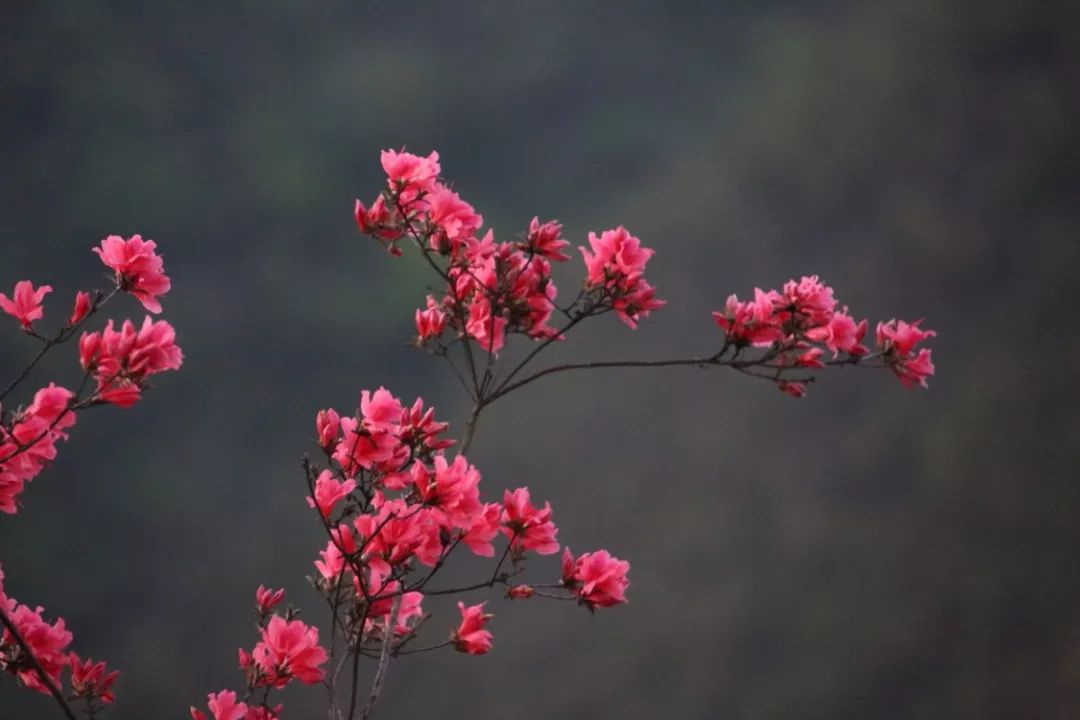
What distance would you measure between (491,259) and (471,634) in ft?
2.07

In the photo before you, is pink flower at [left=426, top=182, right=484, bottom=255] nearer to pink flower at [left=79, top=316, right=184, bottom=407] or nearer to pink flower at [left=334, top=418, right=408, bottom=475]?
pink flower at [left=334, top=418, right=408, bottom=475]

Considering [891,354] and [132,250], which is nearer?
[132,250]

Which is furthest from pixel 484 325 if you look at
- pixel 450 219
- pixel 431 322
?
pixel 450 219

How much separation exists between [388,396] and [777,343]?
72cm

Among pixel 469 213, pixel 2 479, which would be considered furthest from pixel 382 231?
pixel 2 479

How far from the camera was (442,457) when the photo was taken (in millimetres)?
1579

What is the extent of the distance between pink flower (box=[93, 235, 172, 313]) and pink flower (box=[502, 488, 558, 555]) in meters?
0.58

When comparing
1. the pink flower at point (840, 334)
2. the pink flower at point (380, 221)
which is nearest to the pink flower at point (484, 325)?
the pink flower at point (380, 221)

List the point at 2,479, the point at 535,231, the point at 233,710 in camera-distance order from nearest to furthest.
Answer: the point at 2,479, the point at 233,710, the point at 535,231

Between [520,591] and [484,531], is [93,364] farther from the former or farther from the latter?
[520,591]

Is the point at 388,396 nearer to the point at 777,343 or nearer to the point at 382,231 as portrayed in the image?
the point at 382,231

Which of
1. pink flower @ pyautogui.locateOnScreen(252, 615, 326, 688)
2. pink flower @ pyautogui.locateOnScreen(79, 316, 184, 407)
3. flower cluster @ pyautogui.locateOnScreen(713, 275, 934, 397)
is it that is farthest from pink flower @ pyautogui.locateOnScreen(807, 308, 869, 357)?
pink flower @ pyautogui.locateOnScreen(79, 316, 184, 407)

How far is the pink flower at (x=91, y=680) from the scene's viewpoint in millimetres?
1763

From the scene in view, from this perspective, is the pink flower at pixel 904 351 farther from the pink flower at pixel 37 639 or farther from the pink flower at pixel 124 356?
the pink flower at pixel 37 639
